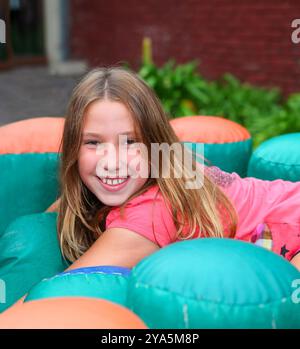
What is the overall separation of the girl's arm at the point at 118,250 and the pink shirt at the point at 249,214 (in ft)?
0.07

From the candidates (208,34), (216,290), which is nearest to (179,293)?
(216,290)

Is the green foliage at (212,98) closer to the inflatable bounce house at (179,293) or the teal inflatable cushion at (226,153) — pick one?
the teal inflatable cushion at (226,153)

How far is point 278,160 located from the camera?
2.58 meters

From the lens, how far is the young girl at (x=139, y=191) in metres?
1.92

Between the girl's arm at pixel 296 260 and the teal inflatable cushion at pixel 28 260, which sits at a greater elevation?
the girl's arm at pixel 296 260

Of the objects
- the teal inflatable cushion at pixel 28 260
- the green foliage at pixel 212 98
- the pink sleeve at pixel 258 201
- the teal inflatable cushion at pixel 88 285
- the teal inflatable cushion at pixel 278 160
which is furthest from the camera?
the green foliage at pixel 212 98

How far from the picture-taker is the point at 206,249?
140 cm

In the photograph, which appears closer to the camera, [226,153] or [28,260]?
[28,260]

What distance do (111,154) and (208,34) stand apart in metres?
4.48

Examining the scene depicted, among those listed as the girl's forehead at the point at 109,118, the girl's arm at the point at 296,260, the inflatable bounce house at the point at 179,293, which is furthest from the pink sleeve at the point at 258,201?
the inflatable bounce house at the point at 179,293

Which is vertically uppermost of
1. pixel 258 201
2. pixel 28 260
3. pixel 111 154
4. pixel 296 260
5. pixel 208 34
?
pixel 208 34

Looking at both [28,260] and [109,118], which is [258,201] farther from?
[28,260]
